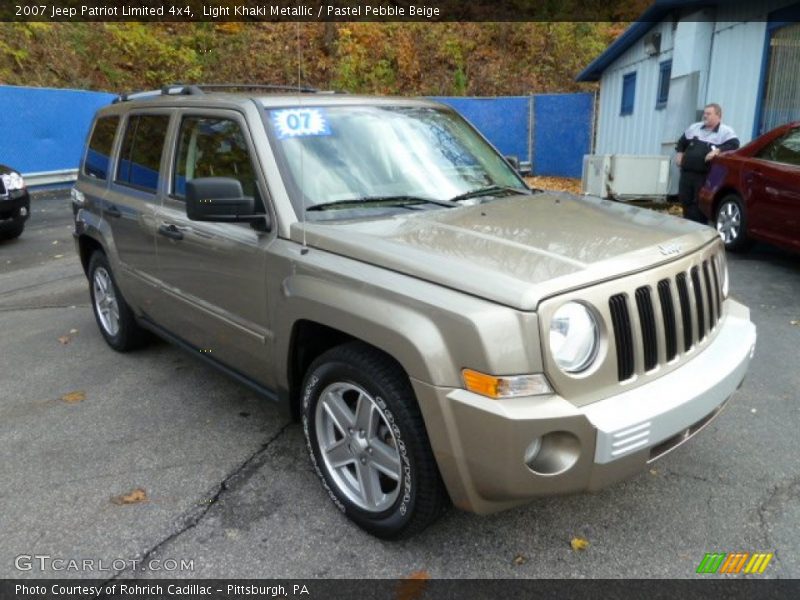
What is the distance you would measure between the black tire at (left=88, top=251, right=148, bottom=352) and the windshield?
2.27 meters

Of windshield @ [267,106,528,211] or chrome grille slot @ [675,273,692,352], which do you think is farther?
windshield @ [267,106,528,211]

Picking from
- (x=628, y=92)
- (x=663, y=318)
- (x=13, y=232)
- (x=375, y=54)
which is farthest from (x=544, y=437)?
(x=375, y=54)

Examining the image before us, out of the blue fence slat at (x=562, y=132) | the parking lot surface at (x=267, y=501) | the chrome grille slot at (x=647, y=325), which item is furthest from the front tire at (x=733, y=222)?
the blue fence slat at (x=562, y=132)

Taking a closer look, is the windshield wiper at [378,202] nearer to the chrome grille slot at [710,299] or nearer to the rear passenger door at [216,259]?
the rear passenger door at [216,259]

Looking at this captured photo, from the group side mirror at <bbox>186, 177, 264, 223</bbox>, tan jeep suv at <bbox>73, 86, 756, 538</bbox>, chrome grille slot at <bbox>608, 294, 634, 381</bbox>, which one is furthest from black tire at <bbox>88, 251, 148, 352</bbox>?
chrome grille slot at <bbox>608, 294, 634, 381</bbox>

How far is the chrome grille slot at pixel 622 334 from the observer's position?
238 centimetres

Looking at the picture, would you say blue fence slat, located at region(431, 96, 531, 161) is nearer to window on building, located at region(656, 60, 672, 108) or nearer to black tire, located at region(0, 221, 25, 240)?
window on building, located at region(656, 60, 672, 108)

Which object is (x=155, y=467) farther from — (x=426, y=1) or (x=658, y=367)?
(x=426, y=1)

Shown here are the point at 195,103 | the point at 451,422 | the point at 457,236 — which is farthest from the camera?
the point at 195,103

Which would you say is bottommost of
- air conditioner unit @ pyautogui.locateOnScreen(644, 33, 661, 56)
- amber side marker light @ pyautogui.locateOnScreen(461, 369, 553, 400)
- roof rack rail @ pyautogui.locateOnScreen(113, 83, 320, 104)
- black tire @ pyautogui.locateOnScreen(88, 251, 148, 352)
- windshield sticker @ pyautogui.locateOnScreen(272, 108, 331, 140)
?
black tire @ pyautogui.locateOnScreen(88, 251, 148, 352)

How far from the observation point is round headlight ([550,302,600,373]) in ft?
7.49

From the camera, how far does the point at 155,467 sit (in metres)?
3.43
